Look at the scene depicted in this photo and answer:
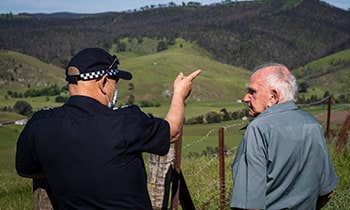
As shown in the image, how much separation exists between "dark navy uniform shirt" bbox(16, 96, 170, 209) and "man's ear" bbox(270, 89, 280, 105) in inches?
29.3

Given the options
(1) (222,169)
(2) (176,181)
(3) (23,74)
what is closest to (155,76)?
(3) (23,74)

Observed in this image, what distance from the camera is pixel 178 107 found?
3037 mm

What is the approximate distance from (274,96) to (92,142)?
1158 millimetres

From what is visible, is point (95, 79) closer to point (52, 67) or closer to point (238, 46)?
point (52, 67)

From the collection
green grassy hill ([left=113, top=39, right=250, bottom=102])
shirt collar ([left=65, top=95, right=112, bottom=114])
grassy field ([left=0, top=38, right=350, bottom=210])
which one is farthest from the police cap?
green grassy hill ([left=113, top=39, right=250, bottom=102])

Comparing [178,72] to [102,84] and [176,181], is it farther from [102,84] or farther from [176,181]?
[102,84]

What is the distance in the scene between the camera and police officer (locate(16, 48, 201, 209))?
2.84m

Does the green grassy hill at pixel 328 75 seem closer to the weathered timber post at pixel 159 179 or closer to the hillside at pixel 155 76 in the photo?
the hillside at pixel 155 76

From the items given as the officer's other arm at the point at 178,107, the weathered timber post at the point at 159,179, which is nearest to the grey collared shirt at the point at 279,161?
the officer's other arm at the point at 178,107

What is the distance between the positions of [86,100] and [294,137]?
1231 mm

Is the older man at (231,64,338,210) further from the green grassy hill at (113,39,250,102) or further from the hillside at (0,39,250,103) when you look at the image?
the green grassy hill at (113,39,250,102)

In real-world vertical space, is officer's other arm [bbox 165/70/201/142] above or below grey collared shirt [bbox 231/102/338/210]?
above

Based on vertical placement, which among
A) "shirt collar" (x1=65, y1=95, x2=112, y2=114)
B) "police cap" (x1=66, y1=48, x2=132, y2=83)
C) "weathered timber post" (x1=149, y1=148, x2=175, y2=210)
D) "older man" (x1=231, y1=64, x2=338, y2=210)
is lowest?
"weathered timber post" (x1=149, y1=148, x2=175, y2=210)

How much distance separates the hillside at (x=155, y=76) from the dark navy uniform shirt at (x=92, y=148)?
3732 inches
